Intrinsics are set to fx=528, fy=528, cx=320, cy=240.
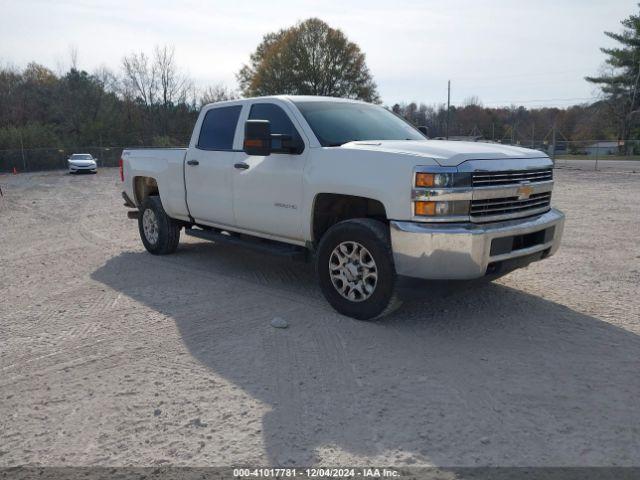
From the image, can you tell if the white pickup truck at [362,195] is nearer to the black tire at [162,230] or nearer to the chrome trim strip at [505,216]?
the chrome trim strip at [505,216]

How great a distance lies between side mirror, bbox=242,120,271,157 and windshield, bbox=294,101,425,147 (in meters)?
0.49

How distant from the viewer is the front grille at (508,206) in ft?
13.8

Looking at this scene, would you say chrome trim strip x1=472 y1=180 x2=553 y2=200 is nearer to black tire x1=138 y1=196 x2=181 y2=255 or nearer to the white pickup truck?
the white pickup truck

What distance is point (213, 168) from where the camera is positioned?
611 cm

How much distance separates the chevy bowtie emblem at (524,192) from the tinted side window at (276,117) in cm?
204

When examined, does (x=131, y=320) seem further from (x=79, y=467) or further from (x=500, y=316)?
(x=500, y=316)

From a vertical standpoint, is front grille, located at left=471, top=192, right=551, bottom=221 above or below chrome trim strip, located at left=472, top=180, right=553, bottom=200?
below

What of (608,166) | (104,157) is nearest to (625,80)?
(608,166)

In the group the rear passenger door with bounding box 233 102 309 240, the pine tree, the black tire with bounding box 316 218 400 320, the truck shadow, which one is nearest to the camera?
the truck shadow

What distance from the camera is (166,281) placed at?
6.17m

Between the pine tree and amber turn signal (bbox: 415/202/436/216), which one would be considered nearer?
amber turn signal (bbox: 415/202/436/216)

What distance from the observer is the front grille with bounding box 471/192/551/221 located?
4207 mm

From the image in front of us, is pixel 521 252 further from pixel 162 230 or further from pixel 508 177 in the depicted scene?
pixel 162 230

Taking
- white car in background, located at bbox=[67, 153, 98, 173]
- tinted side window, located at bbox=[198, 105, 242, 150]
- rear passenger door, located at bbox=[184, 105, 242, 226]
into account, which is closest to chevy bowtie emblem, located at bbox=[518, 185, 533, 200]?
rear passenger door, located at bbox=[184, 105, 242, 226]
